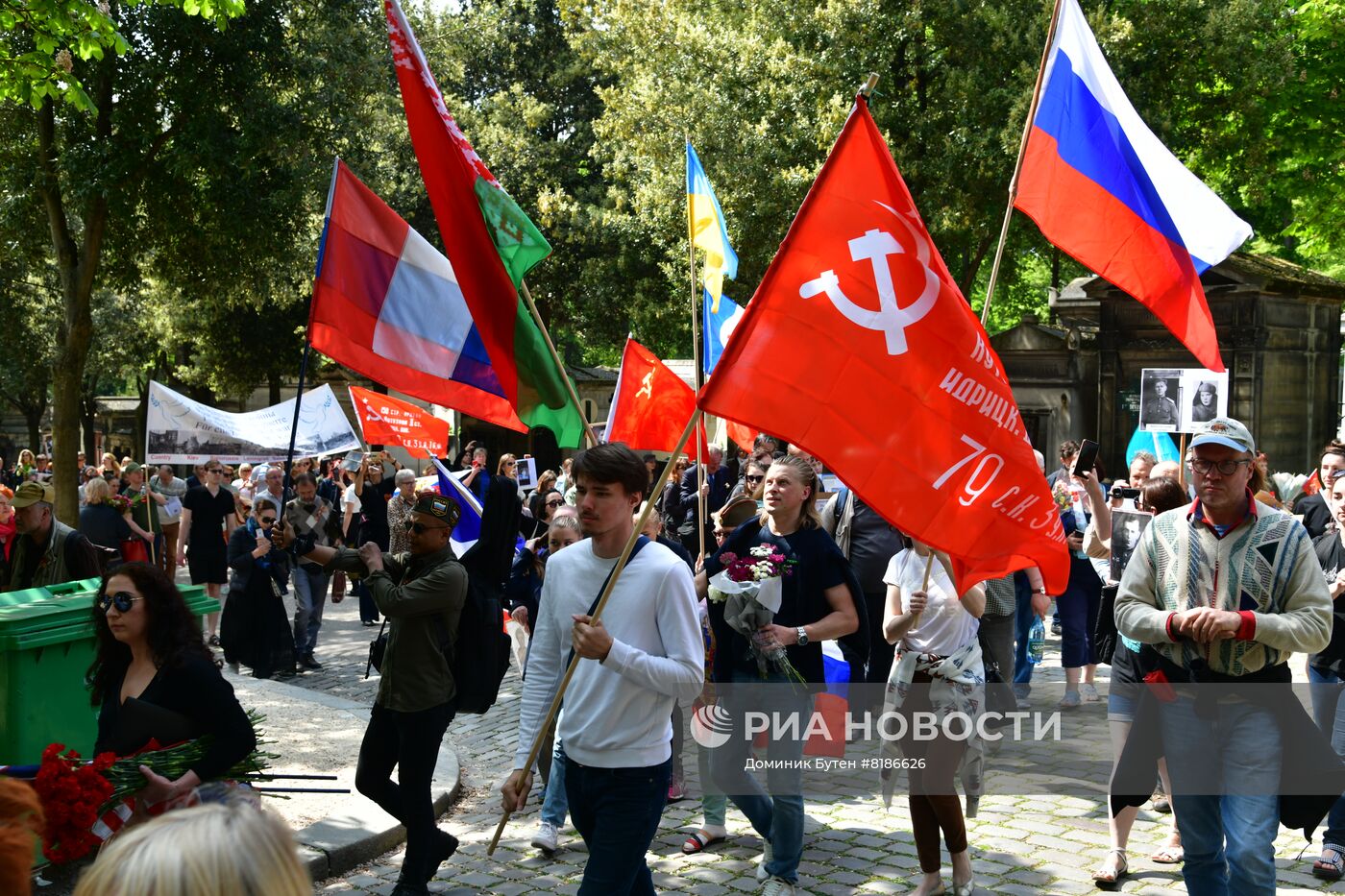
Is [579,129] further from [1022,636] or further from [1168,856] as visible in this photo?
[1168,856]

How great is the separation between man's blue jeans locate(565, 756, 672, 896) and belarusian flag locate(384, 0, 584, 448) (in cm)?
188

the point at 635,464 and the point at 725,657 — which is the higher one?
the point at 635,464

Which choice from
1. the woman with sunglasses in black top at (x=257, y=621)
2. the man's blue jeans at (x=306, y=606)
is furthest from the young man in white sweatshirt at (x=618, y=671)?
the man's blue jeans at (x=306, y=606)

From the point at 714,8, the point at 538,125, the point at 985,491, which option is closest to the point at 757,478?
the point at 985,491

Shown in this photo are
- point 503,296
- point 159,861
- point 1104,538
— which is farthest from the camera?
point 1104,538

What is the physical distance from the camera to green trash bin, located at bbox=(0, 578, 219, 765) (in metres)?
5.94

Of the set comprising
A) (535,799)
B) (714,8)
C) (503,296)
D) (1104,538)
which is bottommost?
(535,799)

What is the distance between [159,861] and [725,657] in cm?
455

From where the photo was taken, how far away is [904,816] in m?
7.06

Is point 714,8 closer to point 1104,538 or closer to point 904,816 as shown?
point 1104,538

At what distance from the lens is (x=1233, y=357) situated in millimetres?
21141

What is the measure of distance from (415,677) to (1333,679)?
4370mm

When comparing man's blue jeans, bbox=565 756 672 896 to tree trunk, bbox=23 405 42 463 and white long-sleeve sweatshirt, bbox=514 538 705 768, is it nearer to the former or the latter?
white long-sleeve sweatshirt, bbox=514 538 705 768

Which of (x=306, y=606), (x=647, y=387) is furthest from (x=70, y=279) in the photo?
(x=647, y=387)
